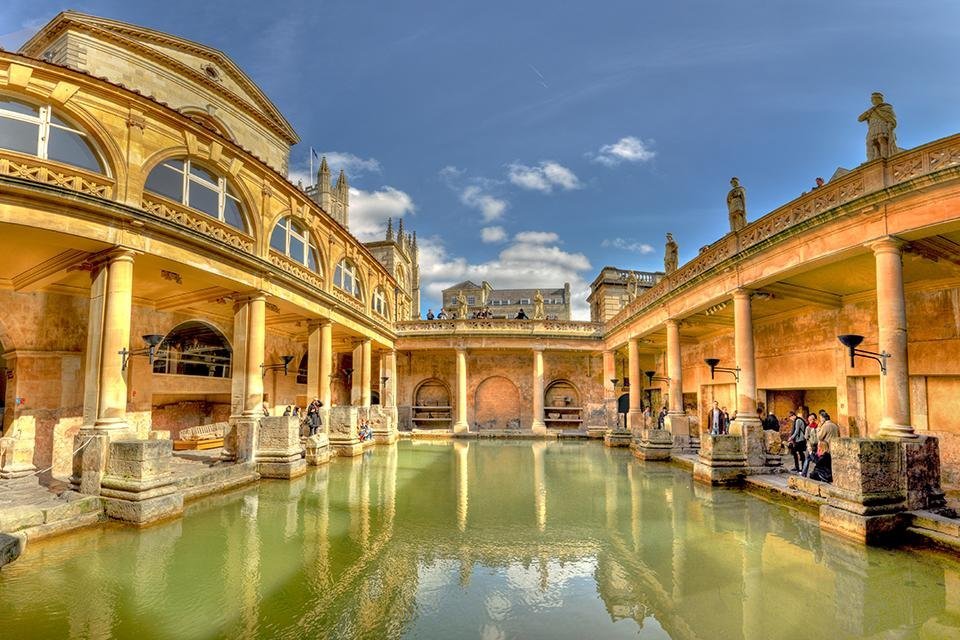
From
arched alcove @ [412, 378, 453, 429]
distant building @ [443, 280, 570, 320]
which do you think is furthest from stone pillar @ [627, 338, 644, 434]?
distant building @ [443, 280, 570, 320]

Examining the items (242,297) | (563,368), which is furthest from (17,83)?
(563,368)

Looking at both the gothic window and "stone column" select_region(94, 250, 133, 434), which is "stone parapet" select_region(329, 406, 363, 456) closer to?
the gothic window

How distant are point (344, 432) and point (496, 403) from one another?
1402 centimetres

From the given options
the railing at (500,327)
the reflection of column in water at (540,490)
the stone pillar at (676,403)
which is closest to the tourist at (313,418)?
the reflection of column in water at (540,490)

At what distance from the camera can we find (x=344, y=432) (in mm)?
17453

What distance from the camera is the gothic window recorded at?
80.8ft

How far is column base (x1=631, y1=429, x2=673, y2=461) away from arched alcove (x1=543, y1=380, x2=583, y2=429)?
12457 mm

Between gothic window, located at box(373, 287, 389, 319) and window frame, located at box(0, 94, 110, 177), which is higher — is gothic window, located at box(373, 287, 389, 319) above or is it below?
below

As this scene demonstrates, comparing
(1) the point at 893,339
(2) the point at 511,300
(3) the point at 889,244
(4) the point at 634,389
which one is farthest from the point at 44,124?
(2) the point at 511,300

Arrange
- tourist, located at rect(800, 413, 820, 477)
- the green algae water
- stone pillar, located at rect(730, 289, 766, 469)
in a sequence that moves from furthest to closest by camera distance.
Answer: stone pillar, located at rect(730, 289, 766, 469) → tourist, located at rect(800, 413, 820, 477) → the green algae water

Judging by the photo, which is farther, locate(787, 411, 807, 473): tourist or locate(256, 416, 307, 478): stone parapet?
locate(256, 416, 307, 478): stone parapet

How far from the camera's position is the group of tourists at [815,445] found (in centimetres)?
1008

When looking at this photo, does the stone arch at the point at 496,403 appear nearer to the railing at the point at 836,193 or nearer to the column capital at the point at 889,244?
the railing at the point at 836,193

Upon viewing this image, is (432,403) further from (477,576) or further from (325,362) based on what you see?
(477,576)
